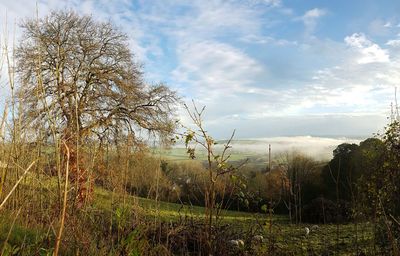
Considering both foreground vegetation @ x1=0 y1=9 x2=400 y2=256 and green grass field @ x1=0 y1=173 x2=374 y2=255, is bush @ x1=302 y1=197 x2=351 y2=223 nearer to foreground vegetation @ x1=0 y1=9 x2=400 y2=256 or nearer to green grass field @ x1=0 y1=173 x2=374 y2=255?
foreground vegetation @ x1=0 y1=9 x2=400 y2=256

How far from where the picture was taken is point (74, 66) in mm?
17812

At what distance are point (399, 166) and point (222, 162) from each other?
2.74m

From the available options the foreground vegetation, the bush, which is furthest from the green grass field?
the bush

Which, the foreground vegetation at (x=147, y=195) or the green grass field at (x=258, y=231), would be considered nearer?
the foreground vegetation at (x=147, y=195)

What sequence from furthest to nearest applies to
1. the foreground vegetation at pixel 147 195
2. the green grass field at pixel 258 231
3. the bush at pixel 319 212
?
1. the bush at pixel 319 212
2. the green grass field at pixel 258 231
3. the foreground vegetation at pixel 147 195

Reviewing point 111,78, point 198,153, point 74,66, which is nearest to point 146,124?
point 111,78

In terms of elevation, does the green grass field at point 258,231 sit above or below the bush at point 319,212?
above

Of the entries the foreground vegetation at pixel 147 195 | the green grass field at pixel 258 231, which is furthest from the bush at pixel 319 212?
the green grass field at pixel 258 231

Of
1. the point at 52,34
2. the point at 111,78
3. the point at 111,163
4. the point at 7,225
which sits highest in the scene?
the point at 52,34

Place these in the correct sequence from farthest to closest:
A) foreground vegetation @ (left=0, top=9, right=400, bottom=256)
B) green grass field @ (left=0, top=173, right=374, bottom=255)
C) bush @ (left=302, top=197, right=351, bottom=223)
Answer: bush @ (left=302, top=197, right=351, bottom=223)
green grass field @ (left=0, top=173, right=374, bottom=255)
foreground vegetation @ (left=0, top=9, right=400, bottom=256)

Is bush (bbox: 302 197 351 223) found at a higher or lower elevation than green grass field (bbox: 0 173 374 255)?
lower

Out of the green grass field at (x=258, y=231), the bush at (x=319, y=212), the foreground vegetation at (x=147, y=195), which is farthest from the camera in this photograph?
the bush at (x=319, y=212)

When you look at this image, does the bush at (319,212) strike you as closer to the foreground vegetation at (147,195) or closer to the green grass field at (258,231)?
the foreground vegetation at (147,195)

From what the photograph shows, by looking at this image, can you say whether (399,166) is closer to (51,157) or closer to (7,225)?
(51,157)
